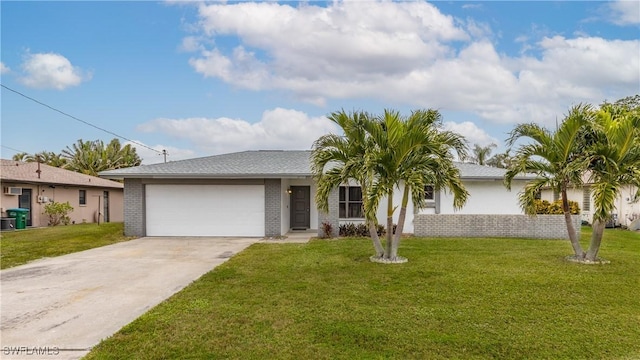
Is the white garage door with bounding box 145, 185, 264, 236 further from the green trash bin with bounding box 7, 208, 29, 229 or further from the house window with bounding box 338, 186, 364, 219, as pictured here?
the green trash bin with bounding box 7, 208, 29, 229

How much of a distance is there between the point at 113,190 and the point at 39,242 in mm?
12994

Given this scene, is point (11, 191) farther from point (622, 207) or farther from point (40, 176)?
point (622, 207)

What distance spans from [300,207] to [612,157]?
11137 mm

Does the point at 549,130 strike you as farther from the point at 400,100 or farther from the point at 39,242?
the point at 39,242

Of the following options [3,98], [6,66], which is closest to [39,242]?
[3,98]

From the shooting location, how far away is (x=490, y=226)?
14.1 m

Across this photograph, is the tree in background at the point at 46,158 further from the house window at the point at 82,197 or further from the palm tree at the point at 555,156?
the palm tree at the point at 555,156

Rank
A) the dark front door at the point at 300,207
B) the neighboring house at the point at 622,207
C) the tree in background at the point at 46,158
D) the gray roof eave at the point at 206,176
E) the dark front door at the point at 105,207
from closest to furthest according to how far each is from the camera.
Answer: the gray roof eave at the point at 206,176 → the dark front door at the point at 300,207 → the neighboring house at the point at 622,207 → the dark front door at the point at 105,207 → the tree in background at the point at 46,158

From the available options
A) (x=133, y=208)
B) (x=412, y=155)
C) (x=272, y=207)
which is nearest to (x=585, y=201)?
(x=272, y=207)

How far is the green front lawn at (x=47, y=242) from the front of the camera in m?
10.4

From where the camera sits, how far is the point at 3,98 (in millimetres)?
15148

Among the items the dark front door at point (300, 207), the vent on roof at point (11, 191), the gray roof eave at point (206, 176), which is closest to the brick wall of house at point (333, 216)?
the gray roof eave at point (206, 176)

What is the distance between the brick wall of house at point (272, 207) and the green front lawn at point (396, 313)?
5.10m

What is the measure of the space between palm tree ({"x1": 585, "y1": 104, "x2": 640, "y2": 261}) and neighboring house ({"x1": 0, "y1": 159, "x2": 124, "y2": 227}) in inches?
815
